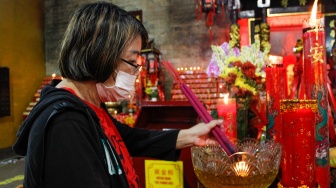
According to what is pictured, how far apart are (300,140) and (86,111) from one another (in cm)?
56

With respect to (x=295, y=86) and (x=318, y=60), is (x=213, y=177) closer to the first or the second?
(x=318, y=60)

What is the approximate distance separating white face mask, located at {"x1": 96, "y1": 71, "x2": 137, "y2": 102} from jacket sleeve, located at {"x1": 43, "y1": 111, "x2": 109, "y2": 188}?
22 centimetres

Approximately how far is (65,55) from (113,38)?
0.46 ft

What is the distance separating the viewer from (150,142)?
3.78 ft

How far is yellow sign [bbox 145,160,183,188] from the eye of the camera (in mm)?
1152

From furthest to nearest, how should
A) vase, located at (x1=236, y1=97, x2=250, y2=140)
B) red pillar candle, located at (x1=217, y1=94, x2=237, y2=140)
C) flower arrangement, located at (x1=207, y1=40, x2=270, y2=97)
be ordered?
flower arrangement, located at (x1=207, y1=40, x2=270, y2=97)
vase, located at (x1=236, y1=97, x2=250, y2=140)
red pillar candle, located at (x1=217, y1=94, x2=237, y2=140)

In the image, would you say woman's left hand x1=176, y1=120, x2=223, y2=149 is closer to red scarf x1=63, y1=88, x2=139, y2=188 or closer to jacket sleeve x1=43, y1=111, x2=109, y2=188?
red scarf x1=63, y1=88, x2=139, y2=188

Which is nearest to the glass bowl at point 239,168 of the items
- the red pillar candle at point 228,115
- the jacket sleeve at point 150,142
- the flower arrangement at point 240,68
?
the jacket sleeve at point 150,142

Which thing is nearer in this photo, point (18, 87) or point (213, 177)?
point (213, 177)

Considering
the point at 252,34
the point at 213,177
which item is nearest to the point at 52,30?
the point at 252,34

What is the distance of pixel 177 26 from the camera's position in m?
6.36

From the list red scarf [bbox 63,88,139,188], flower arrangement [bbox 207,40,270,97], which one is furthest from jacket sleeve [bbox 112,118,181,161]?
flower arrangement [bbox 207,40,270,97]

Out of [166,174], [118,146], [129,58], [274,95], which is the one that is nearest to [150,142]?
[166,174]

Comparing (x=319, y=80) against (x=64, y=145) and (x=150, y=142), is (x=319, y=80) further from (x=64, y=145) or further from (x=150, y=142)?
(x=64, y=145)
